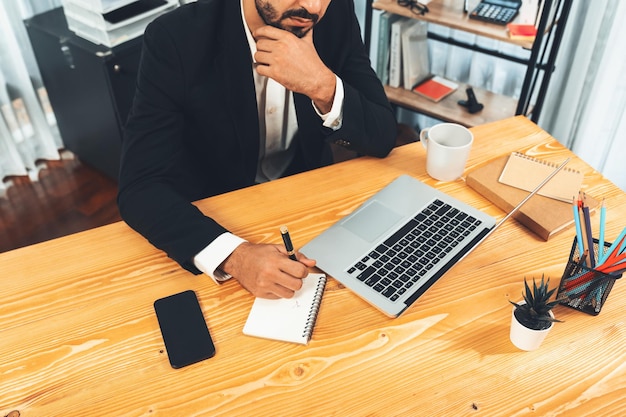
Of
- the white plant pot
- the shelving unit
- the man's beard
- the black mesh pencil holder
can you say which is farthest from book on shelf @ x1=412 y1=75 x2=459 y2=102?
the white plant pot

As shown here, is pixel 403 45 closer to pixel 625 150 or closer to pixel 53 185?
pixel 625 150

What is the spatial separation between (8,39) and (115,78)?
559 mm

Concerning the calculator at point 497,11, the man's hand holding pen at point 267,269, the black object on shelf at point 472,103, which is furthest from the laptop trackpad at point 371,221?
the black object on shelf at point 472,103

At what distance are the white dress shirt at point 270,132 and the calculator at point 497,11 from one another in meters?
0.97

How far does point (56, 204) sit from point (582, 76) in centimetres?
222

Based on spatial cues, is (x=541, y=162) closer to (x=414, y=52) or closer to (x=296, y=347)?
(x=296, y=347)

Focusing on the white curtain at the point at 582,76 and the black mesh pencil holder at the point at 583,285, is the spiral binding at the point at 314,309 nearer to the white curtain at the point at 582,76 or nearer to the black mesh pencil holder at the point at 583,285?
the black mesh pencil holder at the point at 583,285

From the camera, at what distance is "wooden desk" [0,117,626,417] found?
35.0 inches

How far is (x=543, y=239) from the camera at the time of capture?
1147 mm

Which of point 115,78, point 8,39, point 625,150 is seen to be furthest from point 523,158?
point 8,39

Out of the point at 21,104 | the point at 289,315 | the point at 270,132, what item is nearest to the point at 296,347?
the point at 289,315

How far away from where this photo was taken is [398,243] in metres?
1.13

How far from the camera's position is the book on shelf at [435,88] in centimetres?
252

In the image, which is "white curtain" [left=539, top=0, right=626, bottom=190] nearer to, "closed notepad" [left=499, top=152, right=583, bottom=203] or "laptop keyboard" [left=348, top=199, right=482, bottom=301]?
"closed notepad" [left=499, top=152, right=583, bottom=203]
